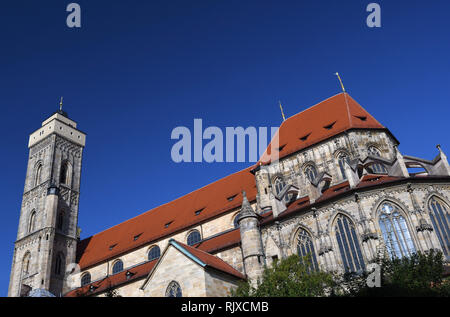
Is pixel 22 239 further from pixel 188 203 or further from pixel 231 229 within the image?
pixel 231 229

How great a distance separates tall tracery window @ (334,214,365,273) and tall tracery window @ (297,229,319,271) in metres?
1.33

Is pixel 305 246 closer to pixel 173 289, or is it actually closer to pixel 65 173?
pixel 173 289

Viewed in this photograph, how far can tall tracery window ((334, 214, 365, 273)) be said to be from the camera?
1797cm

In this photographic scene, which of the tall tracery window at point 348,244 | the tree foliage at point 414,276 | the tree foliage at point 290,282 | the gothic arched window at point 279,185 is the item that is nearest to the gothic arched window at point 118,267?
the gothic arched window at point 279,185

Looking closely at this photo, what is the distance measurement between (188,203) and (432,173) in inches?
687

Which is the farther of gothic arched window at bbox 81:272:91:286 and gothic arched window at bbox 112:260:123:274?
gothic arched window at bbox 81:272:91:286

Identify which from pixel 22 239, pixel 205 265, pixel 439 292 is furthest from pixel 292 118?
pixel 22 239

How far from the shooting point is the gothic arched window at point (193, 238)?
2766 centimetres

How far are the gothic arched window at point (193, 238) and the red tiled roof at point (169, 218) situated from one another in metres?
0.63

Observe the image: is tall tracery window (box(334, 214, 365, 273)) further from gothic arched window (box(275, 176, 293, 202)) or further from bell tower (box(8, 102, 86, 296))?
bell tower (box(8, 102, 86, 296))

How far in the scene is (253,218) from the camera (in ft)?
68.8

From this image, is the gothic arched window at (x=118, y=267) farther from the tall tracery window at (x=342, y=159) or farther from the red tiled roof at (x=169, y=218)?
the tall tracery window at (x=342, y=159)

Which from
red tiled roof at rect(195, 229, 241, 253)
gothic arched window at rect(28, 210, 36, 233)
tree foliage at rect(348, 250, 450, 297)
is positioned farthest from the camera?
gothic arched window at rect(28, 210, 36, 233)

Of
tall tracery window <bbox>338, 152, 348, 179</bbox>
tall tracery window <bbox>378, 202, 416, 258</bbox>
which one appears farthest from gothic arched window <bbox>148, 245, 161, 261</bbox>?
tall tracery window <bbox>378, 202, 416, 258</bbox>
